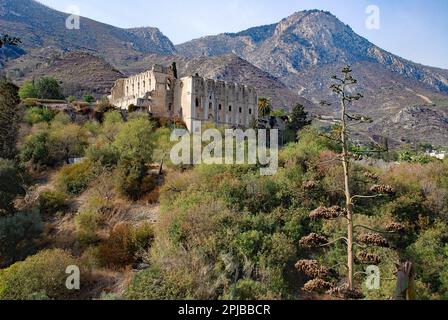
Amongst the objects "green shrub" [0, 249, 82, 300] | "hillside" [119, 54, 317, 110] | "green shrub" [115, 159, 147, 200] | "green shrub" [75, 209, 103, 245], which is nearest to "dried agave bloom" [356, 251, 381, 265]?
"green shrub" [0, 249, 82, 300]

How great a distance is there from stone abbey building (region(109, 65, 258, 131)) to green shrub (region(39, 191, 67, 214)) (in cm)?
2113

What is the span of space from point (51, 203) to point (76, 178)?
3.06m

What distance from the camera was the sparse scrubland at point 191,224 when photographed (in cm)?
1839

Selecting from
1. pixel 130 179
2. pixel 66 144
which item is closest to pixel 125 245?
pixel 130 179

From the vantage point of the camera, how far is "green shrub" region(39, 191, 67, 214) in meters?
27.7

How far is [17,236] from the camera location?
23219 millimetres

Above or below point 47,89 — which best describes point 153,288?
below

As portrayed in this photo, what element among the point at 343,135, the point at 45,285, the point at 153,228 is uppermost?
the point at 343,135

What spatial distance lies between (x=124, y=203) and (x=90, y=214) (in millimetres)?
2950

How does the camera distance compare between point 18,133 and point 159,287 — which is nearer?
point 159,287

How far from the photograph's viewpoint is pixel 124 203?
1088 inches

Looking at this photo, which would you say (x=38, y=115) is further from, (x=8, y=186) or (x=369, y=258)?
(x=369, y=258)
